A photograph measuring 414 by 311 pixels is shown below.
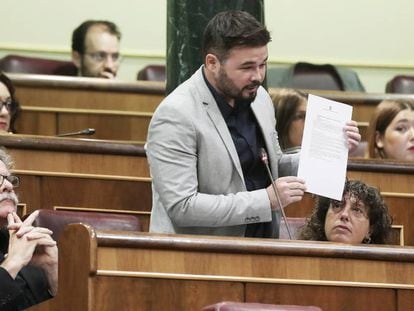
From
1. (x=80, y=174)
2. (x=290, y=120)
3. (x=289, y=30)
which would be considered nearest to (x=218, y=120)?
(x=80, y=174)

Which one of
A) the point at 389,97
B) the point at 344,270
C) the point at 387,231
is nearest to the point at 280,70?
the point at 389,97

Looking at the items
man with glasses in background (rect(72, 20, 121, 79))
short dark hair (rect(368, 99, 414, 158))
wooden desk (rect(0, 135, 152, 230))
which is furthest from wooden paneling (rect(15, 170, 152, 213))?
man with glasses in background (rect(72, 20, 121, 79))

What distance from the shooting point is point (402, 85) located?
4.09 meters

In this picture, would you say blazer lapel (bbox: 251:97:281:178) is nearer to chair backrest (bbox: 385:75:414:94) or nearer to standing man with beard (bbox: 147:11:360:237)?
standing man with beard (bbox: 147:11:360:237)

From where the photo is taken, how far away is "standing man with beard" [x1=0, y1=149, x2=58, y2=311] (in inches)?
81.8

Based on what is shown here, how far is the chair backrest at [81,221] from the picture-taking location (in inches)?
97.5

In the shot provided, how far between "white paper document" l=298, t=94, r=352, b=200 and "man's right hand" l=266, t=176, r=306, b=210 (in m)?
0.03

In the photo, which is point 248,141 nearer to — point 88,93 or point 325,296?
point 325,296

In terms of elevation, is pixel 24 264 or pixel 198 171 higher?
pixel 198 171

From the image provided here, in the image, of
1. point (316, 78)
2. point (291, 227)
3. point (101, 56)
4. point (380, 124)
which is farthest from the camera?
point (316, 78)

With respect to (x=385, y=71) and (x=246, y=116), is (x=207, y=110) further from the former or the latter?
(x=385, y=71)

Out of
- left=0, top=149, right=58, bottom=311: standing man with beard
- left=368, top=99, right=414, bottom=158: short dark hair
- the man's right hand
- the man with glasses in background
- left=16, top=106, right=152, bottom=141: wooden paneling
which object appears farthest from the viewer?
the man with glasses in background

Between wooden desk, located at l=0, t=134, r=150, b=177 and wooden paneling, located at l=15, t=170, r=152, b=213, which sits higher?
wooden desk, located at l=0, t=134, r=150, b=177

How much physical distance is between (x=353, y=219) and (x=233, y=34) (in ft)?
1.38
